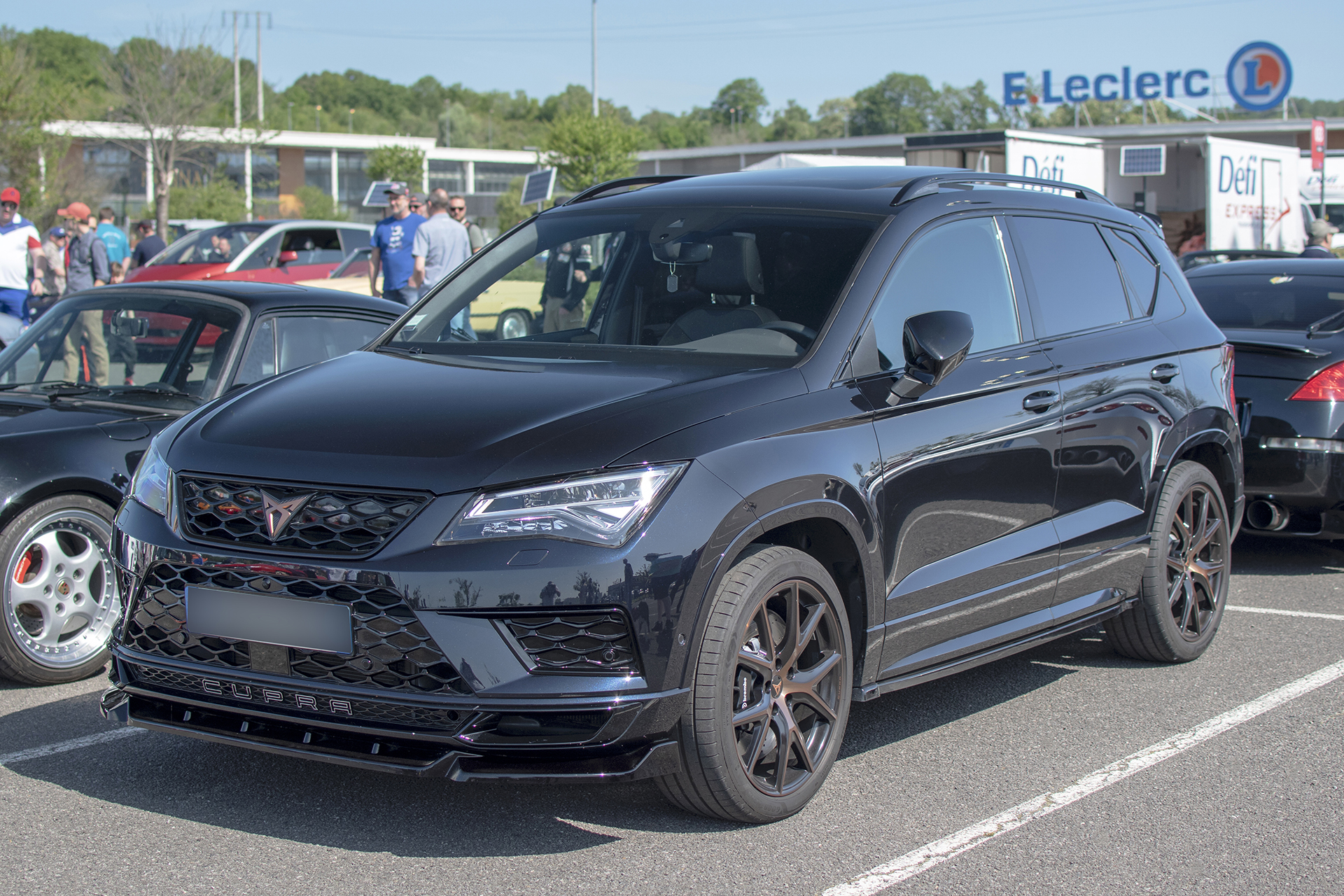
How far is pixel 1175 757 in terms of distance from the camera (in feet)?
14.7

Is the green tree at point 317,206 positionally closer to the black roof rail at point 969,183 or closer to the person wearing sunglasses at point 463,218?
the person wearing sunglasses at point 463,218

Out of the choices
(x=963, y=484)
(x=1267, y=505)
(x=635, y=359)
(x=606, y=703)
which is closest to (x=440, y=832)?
(x=606, y=703)

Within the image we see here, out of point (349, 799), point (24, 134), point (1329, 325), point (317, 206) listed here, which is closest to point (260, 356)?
point (349, 799)

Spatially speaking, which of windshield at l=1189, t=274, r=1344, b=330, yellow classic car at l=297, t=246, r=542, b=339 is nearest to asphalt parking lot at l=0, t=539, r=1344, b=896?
yellow classic car at l=297, t=246, r=542, b=339

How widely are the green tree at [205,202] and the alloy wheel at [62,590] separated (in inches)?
2287

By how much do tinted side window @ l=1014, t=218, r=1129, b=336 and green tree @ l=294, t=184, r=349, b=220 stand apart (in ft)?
235

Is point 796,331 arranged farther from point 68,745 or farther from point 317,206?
point 317,206

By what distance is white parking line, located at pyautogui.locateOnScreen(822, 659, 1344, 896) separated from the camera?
349 centimetres

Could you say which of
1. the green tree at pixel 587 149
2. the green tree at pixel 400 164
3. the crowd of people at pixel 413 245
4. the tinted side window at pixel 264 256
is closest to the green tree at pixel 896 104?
the green tree at pixel 400 164

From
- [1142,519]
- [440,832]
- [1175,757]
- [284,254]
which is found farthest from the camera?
[284,254]

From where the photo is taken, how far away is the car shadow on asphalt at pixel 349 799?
371 centimetres

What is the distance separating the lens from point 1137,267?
223 inches

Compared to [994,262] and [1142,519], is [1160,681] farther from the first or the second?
[994,262]

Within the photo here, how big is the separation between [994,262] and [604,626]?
225cm
